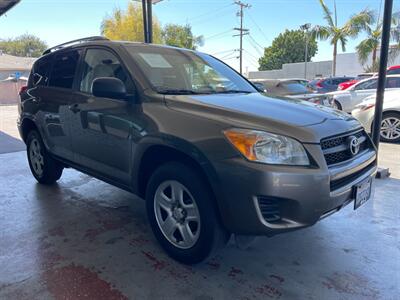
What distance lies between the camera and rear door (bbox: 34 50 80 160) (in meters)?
3.70

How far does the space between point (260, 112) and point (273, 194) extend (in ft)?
2.08

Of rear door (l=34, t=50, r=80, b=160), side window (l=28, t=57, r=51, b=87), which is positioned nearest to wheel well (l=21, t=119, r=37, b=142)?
rear door (l=34, t=50, r=80, b=160)

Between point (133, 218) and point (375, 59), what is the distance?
2748cm

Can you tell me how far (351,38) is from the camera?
25.2 meters

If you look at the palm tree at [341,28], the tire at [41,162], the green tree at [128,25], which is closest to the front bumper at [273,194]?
the tire at [41,162]

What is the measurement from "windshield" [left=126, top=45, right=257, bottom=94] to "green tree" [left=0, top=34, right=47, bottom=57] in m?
62.9

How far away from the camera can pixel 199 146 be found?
229cm

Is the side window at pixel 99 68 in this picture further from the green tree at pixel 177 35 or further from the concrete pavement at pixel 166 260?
the green tree at pixel 177 35

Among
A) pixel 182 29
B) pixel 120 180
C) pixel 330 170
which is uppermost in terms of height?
pixel 182 29

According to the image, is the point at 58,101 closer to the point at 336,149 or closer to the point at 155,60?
the point at 155,60

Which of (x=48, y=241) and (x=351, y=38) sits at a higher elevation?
(x=351, y=38)

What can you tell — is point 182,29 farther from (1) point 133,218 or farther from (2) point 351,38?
(1) point 133,218

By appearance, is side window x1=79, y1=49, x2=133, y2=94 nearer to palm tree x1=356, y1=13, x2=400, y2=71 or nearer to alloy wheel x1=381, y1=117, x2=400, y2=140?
alloy wheel x1=381, y1=117, x2=400, y2=140

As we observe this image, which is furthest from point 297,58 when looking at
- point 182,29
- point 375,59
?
point 375,59
